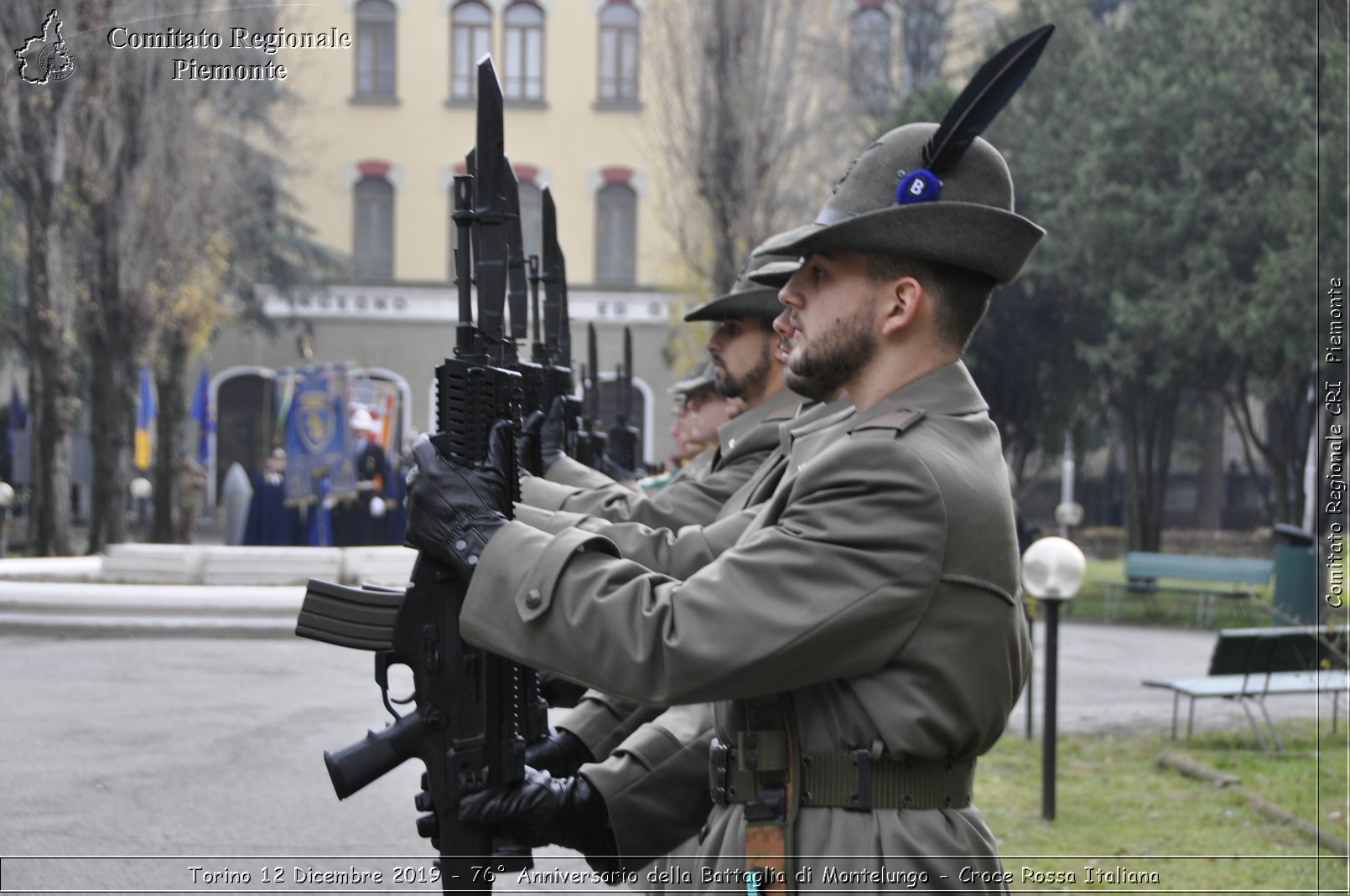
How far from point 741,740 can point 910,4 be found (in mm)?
34137

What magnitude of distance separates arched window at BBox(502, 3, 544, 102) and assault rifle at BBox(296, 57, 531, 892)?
103 ft

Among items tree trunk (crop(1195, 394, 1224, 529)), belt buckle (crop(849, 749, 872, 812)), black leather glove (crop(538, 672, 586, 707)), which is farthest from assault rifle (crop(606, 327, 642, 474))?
tree trunk (crop(1195, 394, 1224, 529))

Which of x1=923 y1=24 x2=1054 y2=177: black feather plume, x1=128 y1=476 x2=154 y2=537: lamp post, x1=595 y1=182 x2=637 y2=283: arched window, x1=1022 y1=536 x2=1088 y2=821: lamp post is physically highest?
x1=595 y1=182 x2=637 y2=283: arched window

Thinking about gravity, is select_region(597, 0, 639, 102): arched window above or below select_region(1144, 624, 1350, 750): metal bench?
above

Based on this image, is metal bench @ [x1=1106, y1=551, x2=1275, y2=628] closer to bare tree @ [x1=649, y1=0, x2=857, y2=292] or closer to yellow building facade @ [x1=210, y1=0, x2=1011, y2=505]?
bare tree @ [x1=649, y1=0, x2=857, y2=292]

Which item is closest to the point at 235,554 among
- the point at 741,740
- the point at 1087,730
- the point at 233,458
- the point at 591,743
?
the point at 1087,730

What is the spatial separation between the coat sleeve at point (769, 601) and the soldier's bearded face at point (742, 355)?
2.72 m

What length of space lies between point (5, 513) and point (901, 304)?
90.3 ft

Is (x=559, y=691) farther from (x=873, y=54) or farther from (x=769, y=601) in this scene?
(x=873, y=54)

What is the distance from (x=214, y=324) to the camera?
1182 inches

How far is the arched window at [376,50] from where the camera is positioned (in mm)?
32844

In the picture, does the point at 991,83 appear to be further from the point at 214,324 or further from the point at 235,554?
the point at 214,324

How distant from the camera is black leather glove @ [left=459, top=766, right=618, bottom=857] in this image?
2.90 meters

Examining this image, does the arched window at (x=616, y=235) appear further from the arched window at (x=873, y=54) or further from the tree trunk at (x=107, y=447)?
the tree trunk at (x=107, y=447)
